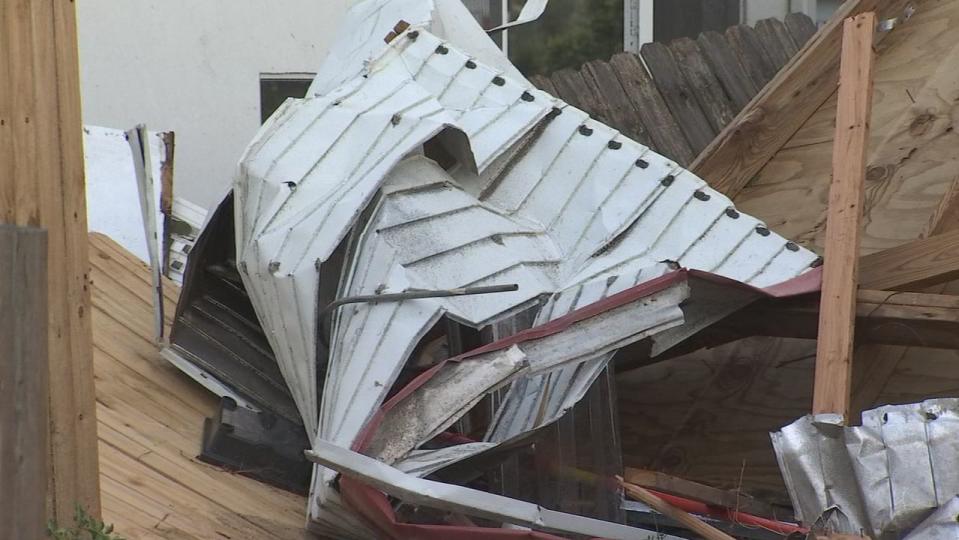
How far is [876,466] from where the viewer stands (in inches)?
138

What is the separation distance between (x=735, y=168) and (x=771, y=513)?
169cm

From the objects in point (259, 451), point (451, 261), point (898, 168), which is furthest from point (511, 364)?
point (898, 168)

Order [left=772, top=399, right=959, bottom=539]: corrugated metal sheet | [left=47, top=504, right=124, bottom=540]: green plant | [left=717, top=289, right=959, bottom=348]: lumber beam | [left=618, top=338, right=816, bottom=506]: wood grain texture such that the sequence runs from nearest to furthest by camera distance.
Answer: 1. [left=47, top=504, right=124, bottom=540]: green plant
2. [left=772, top=399, right=959, bottom=539]: corrugated metal sheet
3. [left=717, top=289, right=959, bottom=348]: lumber beam
4. [left=618, top=338, right=816, bottom=506]: wood grain texture

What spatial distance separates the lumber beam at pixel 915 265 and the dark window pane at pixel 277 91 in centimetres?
422

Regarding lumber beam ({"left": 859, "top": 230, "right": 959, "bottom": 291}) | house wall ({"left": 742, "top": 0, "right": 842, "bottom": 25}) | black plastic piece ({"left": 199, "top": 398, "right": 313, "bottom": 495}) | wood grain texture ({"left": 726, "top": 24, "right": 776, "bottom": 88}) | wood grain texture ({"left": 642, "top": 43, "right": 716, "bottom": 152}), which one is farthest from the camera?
house wall ({"left": 742, "top": 0, "right": 842, "bottom": 25})

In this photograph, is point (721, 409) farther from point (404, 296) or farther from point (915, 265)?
point (404, 296)

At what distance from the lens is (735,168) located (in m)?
5.52

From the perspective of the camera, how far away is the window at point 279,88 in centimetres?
789

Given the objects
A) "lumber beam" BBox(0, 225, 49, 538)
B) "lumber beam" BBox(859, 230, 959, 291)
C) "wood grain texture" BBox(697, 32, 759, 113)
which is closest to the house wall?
"wood grain texture" BBox(697, 32, 759, 113)

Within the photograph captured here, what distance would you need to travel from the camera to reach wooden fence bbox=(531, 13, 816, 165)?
7.39m

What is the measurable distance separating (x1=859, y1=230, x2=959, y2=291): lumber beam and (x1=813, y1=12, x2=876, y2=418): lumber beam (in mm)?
272

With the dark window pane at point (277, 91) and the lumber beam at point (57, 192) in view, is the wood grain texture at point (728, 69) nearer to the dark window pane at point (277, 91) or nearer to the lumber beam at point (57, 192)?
the dark window pane at point (277, 91)

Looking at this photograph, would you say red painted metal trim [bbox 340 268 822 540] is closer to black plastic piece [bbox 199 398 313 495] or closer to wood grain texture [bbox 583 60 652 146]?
black plastic piece [bbox 199 398 313 495]

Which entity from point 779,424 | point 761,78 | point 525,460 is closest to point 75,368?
point 525,460
